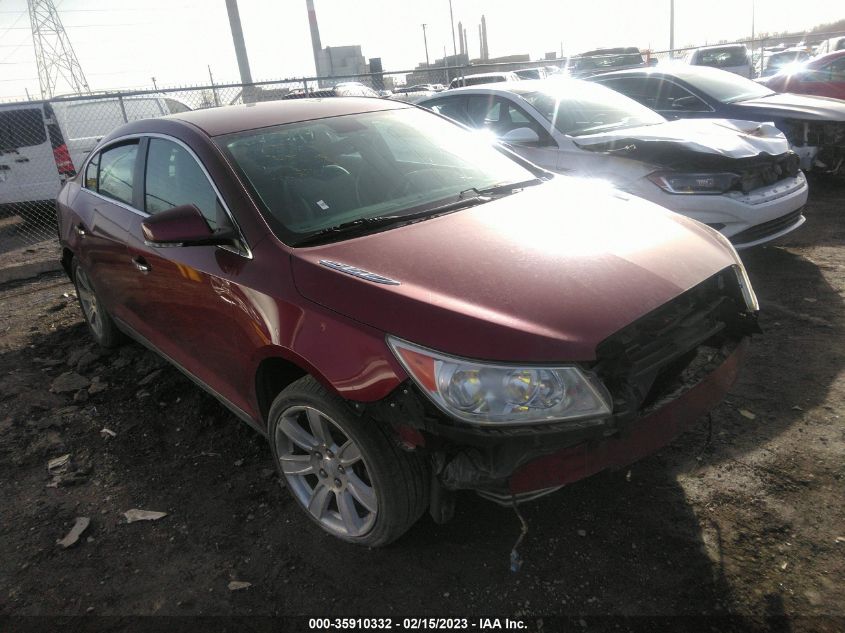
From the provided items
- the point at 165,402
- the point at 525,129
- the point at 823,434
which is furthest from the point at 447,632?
the point at 525,129

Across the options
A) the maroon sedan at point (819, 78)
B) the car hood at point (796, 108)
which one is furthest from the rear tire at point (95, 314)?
the maroon sedan at point (819, 78)

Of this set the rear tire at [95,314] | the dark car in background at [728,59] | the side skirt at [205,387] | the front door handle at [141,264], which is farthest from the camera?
the dark car in background at [728,59]

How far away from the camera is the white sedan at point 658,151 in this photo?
4816 mm

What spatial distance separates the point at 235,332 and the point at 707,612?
2052 millimetres

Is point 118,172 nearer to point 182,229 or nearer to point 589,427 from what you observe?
Answer: point 182,229

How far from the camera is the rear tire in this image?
4430mm

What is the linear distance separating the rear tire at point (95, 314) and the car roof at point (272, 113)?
170 cm

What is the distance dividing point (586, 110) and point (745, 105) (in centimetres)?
232

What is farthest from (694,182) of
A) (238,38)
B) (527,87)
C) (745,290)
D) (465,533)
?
(238,38)

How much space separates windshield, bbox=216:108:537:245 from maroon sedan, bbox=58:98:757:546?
12mm

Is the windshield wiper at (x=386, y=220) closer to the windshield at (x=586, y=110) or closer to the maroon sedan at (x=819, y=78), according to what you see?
the windshield at (x=586, y=110)

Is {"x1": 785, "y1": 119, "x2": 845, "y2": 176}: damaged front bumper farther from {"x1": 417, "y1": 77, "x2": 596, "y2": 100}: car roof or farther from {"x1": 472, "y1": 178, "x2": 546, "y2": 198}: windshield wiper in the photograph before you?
{"x1": 472, "y1": 178, "x2": 546, "y2": 198}: windshield wiper

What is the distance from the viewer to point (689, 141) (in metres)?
5.04

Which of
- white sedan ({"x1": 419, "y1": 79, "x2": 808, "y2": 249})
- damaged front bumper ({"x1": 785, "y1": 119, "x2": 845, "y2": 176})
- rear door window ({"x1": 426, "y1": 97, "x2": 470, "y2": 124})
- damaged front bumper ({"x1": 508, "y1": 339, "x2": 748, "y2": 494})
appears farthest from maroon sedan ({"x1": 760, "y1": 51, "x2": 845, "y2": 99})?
damaged front bumper ({"x1": 508, "y1": 339, "x2": 748, "y2": 494})
